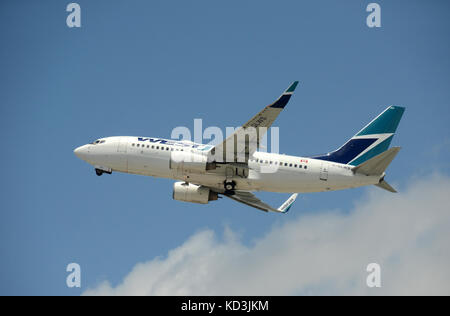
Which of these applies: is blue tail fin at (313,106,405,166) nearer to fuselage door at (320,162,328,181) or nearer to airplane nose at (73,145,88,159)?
fuselage door at (320,162,328,181)

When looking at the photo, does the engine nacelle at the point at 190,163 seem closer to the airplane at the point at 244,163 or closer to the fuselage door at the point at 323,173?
the airplane at the point at 244,163

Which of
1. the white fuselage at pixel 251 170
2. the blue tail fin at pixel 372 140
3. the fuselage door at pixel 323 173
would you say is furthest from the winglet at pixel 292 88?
the blue tail fin at pixel 372 140

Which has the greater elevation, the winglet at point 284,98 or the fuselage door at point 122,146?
the winglet at point 284,98

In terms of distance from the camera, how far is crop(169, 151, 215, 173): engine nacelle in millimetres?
55938

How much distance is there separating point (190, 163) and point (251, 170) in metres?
5.21

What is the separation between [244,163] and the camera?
56.4 m

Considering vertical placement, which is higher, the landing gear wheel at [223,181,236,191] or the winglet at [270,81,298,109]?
the winglet at [270,81,298,109]

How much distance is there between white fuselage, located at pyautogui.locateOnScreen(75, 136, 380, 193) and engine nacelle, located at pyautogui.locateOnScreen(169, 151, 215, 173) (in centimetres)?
29

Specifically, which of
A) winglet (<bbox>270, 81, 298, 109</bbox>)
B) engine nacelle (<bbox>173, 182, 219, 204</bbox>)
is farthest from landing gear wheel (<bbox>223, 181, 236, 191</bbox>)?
winglet (<bbox>270, 81, 298, 109</bbox>)

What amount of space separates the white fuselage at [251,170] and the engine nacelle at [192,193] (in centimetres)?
184

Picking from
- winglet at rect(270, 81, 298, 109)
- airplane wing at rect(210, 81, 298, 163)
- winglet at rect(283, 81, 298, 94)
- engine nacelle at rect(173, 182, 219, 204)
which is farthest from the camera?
engine nacelle at rect(173, 182, 219, 204)

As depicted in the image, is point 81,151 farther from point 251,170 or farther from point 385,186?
point 385,186

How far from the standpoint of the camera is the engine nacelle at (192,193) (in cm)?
5966
